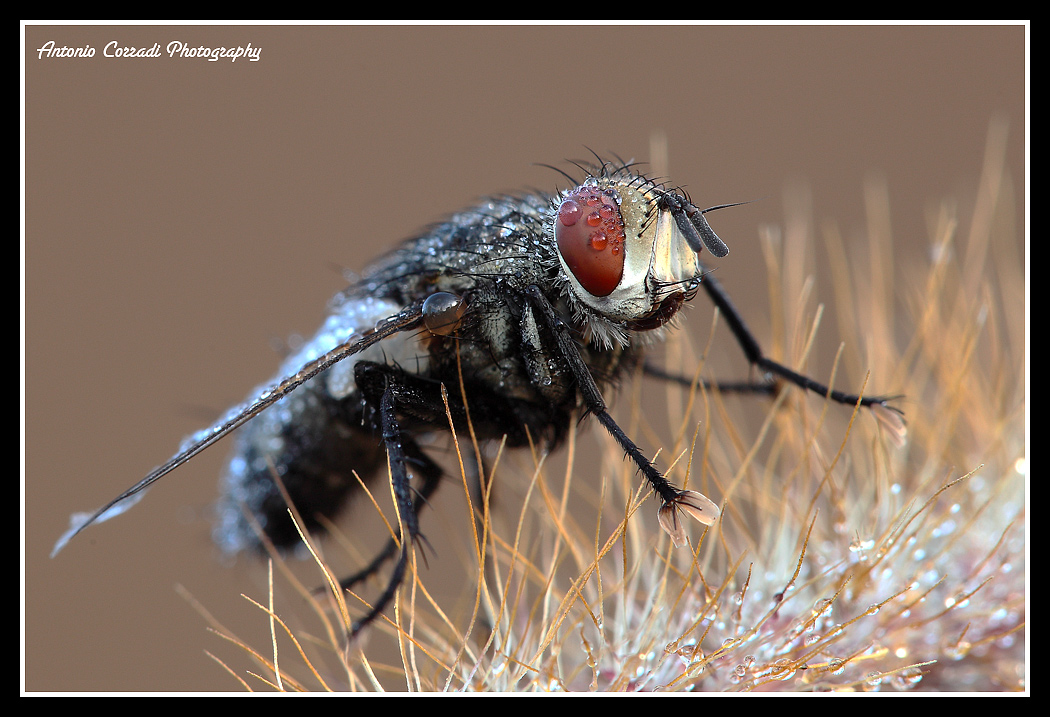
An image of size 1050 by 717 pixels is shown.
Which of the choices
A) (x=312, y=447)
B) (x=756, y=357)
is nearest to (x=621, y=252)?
(x=756, y=357)

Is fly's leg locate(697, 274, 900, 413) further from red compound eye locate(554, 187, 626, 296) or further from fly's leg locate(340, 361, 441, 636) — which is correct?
fly's leg locate(340, 361, 441, 636)

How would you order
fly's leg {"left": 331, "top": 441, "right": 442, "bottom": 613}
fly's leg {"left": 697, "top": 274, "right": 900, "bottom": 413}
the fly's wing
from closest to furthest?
the fly's wing
fly's leg {"left": 331, "top": 441, "right": 442, "bottom": 613}
fly's leg {"left": 697, "top": 274, "right": 900, "bottom": 413}

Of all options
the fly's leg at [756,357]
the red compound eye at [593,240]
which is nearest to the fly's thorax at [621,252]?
the red compound eye at [593,240]

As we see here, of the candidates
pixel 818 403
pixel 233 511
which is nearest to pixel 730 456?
pixel 818 403

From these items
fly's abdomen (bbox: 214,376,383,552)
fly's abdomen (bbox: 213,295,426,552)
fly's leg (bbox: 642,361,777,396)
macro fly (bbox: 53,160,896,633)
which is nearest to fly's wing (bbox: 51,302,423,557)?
macro fly (bbox: 53,160,896,633)

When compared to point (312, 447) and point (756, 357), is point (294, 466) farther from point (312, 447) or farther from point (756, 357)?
point (756, 357)

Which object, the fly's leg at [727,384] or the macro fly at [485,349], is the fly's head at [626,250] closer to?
the macro fly at [485,349]
